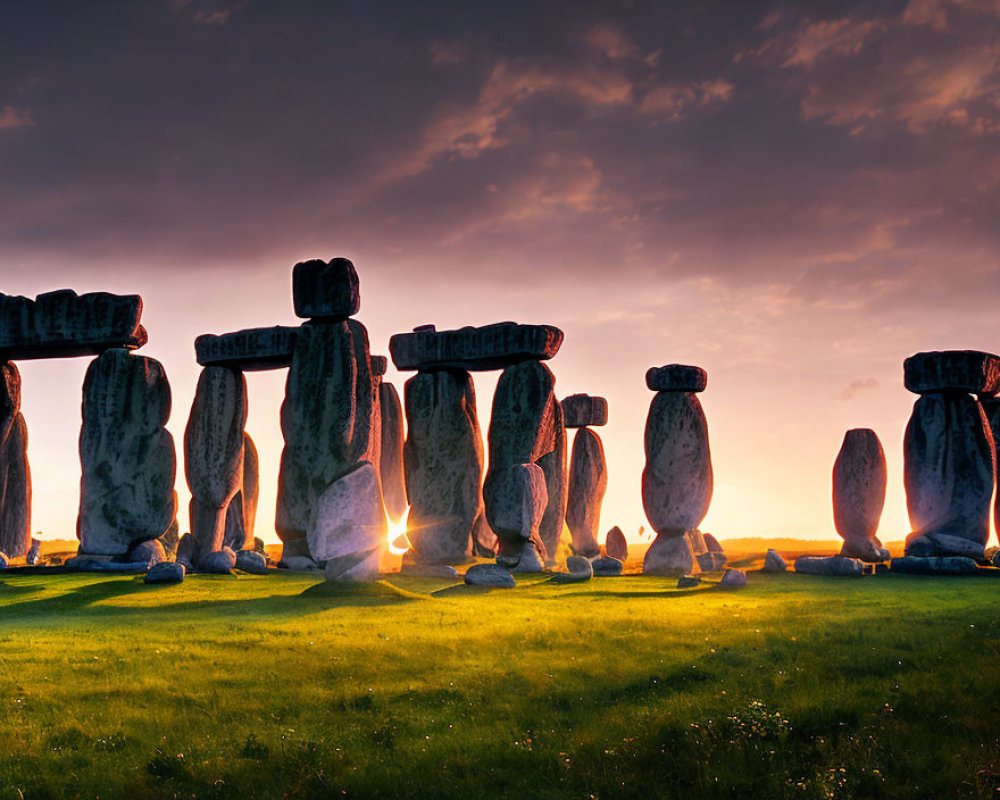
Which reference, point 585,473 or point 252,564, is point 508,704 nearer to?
point 252,564

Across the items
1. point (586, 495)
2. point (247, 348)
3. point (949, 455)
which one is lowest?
point (586, 495)

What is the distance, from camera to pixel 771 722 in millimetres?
8719

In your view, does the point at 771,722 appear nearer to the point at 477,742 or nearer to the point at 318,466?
the point at 477,742

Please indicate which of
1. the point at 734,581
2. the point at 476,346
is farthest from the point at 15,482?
the point at 734,581

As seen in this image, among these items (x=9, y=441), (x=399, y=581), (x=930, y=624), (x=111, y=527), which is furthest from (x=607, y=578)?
(x=9, y=441)

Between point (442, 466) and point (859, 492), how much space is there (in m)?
11.1

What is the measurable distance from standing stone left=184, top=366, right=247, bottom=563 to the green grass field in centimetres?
1021

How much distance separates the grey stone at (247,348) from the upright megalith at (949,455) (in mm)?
15911

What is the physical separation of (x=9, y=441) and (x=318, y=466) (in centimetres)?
1012

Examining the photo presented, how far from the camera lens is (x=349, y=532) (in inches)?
644

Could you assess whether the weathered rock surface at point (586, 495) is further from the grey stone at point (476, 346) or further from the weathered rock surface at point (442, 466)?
the grey stone at point (476, 346)

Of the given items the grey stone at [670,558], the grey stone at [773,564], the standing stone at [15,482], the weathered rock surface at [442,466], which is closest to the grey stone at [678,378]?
the grey stone at [670,558]

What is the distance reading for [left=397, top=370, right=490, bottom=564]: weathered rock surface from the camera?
2603cm

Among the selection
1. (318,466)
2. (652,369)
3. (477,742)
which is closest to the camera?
(477,742)
